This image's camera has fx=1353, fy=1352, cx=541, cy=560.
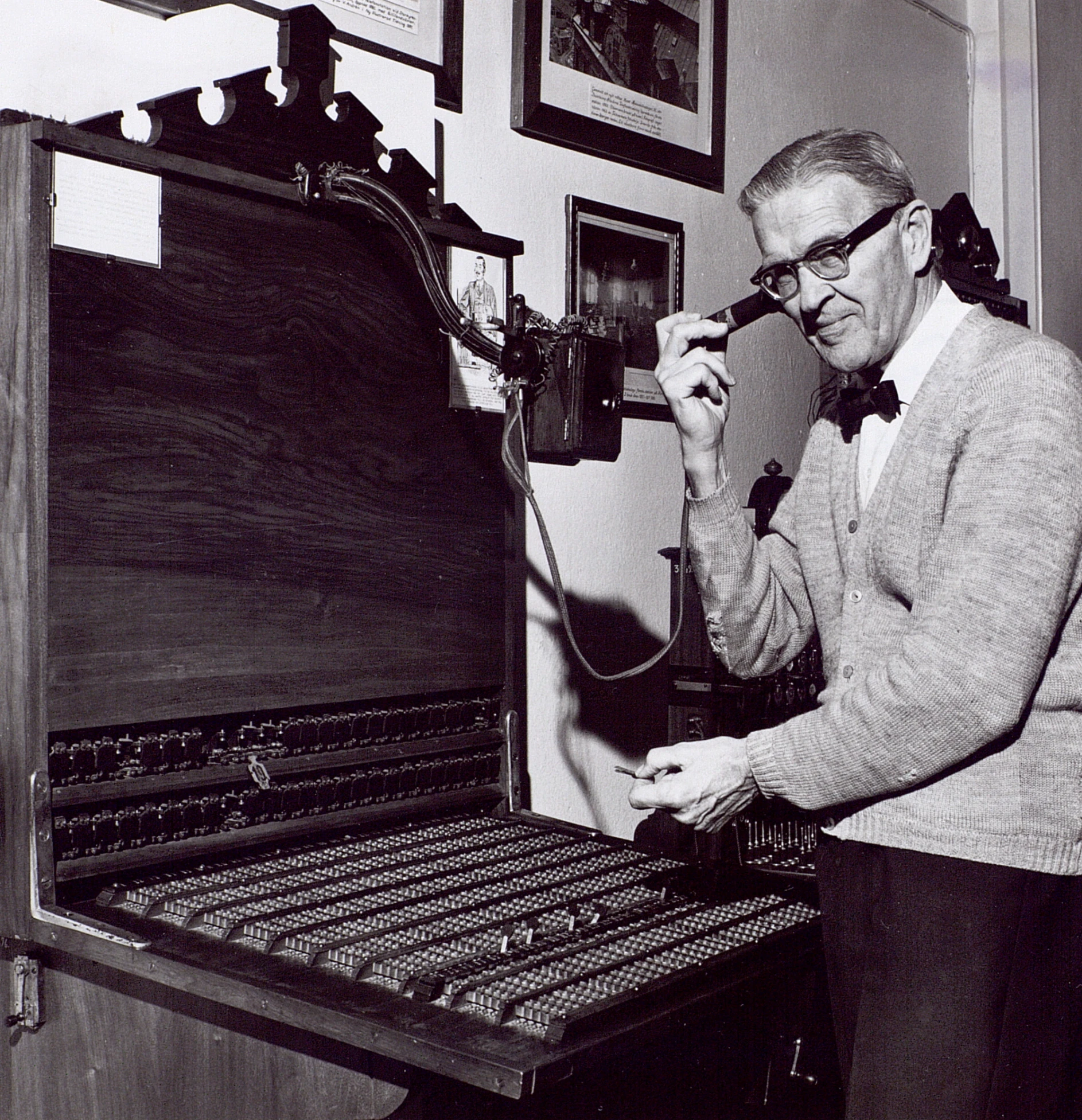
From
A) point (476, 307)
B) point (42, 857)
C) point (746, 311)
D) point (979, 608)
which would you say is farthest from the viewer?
point (476, 307)

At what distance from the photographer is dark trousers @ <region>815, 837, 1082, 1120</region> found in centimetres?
148

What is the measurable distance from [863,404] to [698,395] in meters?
0.31

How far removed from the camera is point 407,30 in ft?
7.99

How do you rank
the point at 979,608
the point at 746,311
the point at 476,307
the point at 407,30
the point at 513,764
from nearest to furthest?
the point at 979,608, the point at 746,311, the point at 513,764, the point at 476,307, the point at 407,30

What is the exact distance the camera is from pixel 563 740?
2.79 metres

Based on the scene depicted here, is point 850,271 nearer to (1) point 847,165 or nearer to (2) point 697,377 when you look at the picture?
(1) point 847,165

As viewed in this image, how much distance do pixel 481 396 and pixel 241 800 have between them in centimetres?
76

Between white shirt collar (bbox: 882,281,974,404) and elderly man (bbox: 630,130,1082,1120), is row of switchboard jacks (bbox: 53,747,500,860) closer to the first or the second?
elderly man (bbox: 630,130,1082,1120)

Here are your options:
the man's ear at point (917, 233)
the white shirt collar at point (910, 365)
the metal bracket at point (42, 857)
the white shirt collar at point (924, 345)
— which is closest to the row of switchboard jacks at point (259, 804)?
the metal bracket at point (42, 857)

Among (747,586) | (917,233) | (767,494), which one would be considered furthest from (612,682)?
(917,233)

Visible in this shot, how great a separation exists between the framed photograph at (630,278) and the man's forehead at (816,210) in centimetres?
119

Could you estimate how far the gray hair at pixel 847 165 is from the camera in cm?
162

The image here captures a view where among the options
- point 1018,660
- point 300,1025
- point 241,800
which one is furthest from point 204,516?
point 1018,660

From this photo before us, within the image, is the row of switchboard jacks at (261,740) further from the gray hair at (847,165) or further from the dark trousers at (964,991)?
the gray hair at (847,165)
